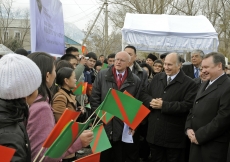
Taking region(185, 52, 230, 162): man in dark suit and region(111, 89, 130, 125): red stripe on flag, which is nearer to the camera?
region(111, 89, 130, 125): red stripe on flag

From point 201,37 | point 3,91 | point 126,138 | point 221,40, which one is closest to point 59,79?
point 126,138

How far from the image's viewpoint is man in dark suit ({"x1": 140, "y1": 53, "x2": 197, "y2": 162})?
3.66 meters

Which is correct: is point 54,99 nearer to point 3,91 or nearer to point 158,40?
point 3,91

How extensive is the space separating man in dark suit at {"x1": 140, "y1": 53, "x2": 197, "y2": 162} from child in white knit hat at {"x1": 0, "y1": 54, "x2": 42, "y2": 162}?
2.48 m

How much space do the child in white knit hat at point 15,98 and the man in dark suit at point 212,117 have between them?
220 cm

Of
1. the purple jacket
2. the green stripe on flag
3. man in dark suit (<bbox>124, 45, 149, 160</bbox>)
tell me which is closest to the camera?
the purple jacket

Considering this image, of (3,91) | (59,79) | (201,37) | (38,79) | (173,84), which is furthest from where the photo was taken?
(201,37)

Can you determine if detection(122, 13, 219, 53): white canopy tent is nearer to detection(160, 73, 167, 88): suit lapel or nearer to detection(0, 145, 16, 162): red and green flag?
detection(160, 73, 167, 88): suit lapel

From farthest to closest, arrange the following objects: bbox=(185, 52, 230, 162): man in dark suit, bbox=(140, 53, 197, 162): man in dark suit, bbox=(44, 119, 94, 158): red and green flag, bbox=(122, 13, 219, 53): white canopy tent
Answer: bbox=(122, 13, 219, 53): white canopy tent → bbox=(140, 53, 197, 162): man in dark suit → bbox=(185, 52, 230, 162): man in dark suit → bbox=(44, 119, 94, 158): red and green flag

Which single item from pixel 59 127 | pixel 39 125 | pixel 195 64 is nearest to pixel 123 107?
pixel 39 125

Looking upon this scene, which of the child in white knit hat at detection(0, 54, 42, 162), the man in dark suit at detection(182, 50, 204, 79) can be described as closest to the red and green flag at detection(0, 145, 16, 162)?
the child in white knit hat at detection(0, 54, 42, 162)

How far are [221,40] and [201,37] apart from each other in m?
18.3

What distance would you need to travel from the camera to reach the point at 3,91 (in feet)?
4.51

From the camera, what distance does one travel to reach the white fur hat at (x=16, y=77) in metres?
1.38
